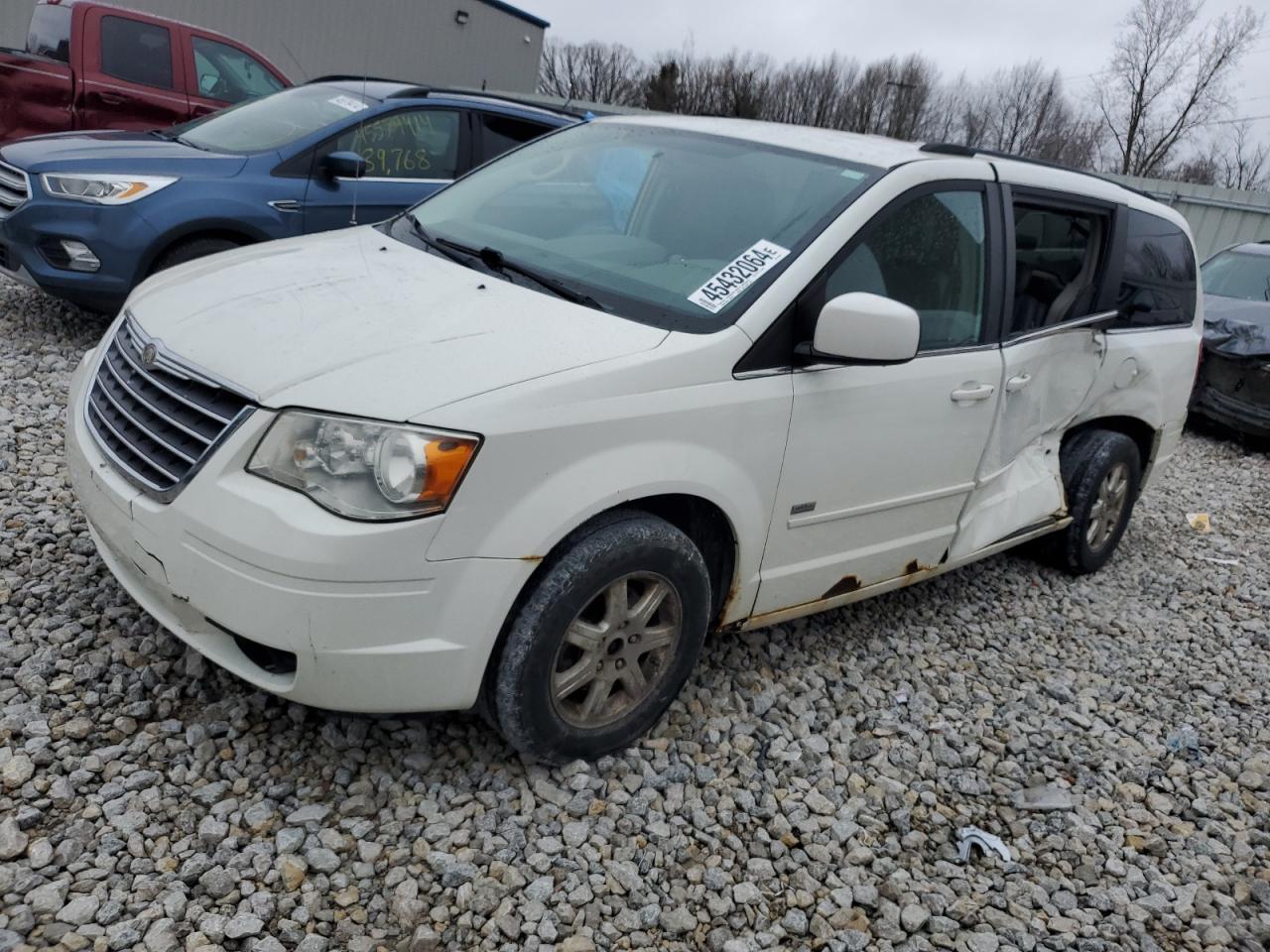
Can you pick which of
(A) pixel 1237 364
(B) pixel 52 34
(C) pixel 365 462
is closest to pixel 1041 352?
(C) pixel 365 462

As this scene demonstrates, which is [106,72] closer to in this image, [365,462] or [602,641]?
[365,462]

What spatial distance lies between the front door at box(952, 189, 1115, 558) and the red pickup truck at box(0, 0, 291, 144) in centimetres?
738

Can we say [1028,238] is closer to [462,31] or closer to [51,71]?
[51,71]

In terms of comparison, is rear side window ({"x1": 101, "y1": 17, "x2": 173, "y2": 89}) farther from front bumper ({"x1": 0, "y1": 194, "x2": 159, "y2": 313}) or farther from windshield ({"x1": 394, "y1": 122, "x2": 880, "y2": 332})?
windshield ({"x1": 394, "y1": 122, "x2": 880, "y2": 332})

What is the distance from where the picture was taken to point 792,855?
2779mm

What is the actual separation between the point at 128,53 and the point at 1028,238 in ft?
25.4

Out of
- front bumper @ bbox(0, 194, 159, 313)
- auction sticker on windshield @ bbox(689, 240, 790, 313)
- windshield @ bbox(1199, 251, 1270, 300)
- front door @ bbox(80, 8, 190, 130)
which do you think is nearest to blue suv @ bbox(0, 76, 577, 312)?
front bumper @ bbox(0, 194, 159, 313)

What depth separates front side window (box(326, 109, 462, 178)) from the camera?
20.4ft

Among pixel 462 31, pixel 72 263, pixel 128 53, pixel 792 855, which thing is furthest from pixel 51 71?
pixel 462 31

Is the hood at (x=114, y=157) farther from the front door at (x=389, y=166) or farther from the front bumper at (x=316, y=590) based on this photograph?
the front bumper at (x=316, y=590)

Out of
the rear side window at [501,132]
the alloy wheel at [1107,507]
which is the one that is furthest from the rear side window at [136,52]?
the alloy wheel at [1107,507]

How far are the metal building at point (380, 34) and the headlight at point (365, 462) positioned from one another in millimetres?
16491

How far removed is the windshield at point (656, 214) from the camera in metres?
2.96

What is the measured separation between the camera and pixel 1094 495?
463 cm
